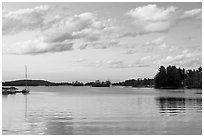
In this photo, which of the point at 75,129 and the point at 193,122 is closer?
the point at 75,129

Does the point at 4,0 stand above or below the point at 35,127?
above

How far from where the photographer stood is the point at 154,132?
13289 millimetres

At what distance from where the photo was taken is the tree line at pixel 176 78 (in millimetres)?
96312

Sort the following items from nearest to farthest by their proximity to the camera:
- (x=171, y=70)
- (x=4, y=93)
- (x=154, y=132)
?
1. (x=154, y=132)
2. (x=4, y=93)
3. (x=171, y=70)

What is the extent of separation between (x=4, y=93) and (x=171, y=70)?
5307cm

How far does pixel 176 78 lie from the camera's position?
99.9 metres

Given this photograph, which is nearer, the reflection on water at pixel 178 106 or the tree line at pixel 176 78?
the reflection on water at pixel 178 106

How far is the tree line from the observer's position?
96.3m

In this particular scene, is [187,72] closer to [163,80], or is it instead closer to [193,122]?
[163,80]

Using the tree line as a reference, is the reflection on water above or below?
below

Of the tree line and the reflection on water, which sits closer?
the reflection on water

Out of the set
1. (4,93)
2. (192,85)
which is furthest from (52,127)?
(192,85)

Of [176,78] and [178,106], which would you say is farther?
[176,78]

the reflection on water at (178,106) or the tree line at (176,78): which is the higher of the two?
the tree line at (176,78)
